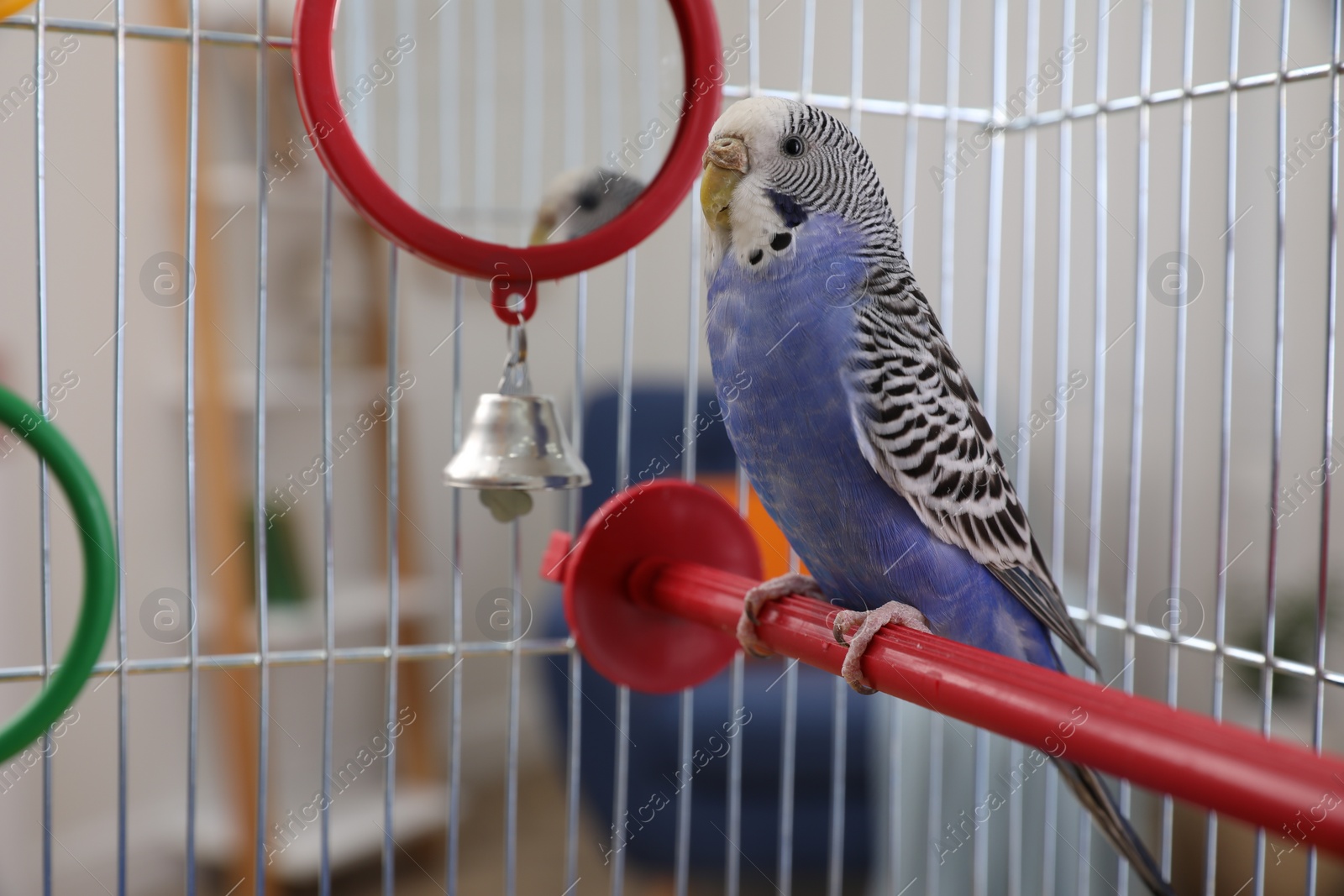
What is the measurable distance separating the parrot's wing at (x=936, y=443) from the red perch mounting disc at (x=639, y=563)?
0.83 feet

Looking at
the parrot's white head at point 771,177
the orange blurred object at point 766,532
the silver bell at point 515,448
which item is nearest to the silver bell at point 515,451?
the silver bell at point 515,448

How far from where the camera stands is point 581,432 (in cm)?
175

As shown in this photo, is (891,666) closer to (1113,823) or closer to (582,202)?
(1113,823)

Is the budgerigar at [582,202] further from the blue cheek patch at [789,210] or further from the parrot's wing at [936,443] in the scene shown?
the parrot's wing at [936,443]

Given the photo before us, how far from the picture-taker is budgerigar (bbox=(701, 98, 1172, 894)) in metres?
0.89

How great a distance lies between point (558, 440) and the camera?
0.95 metres

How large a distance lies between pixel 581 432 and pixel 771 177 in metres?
0.92

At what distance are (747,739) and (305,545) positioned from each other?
105 centimetres

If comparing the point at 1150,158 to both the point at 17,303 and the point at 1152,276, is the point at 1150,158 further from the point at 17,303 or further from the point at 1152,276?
the point at 17,303

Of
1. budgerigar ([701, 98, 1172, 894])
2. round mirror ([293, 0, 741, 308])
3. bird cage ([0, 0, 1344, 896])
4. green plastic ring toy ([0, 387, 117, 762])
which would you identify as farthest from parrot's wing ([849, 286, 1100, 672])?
green plastic ring toy ([0, 387, 117, 762])

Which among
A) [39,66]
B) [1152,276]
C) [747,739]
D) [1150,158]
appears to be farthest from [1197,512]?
[39,66]

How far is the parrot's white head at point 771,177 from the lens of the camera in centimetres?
88

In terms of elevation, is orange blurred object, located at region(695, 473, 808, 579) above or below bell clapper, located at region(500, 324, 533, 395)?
below

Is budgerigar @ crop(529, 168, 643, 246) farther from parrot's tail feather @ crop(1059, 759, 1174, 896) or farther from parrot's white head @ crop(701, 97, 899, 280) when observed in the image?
parrot's tail feather @ crop(1059, 759, 1174, 896)
